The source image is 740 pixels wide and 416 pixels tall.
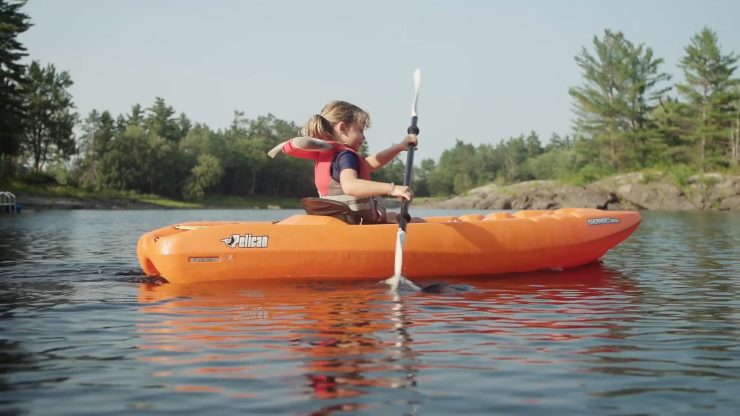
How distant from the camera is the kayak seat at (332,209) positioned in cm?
776

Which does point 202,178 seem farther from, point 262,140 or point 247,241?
point 247,241

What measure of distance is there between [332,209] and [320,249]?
0.47 meters

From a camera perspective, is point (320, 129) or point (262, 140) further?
point (262, 140)

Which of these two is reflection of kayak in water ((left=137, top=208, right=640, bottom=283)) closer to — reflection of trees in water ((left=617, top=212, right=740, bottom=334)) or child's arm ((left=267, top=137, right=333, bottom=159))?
child's arm ((left=267, top=137, right=333, bottom=159))

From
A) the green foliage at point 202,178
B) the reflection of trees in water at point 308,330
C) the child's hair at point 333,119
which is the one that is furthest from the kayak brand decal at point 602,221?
the green foliage at point 202,178

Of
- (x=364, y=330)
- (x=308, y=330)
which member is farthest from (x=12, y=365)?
(x=364, y=330)

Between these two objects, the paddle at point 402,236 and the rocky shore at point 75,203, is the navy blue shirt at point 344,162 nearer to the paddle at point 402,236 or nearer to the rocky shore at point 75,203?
the paddle at point 402,236

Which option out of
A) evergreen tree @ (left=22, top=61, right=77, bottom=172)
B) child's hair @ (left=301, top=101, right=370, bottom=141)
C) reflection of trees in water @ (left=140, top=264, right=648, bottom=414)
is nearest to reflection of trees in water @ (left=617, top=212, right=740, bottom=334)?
reflection of trees in water @ (left=140, top=264, right=648, bottom=414)

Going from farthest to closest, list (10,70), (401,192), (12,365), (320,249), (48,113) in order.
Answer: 1. (48,113)
2. (10,70)
3. (320,249)
4. (401,192)
5. (12,365)

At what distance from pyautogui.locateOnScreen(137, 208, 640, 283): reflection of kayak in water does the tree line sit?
4197 centimetres

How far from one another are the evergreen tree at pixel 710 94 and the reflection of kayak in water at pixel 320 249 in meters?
50.4

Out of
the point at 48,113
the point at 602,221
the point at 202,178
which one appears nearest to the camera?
the point at 602,221

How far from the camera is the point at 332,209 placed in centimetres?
783

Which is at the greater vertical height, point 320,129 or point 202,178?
point 202,178
